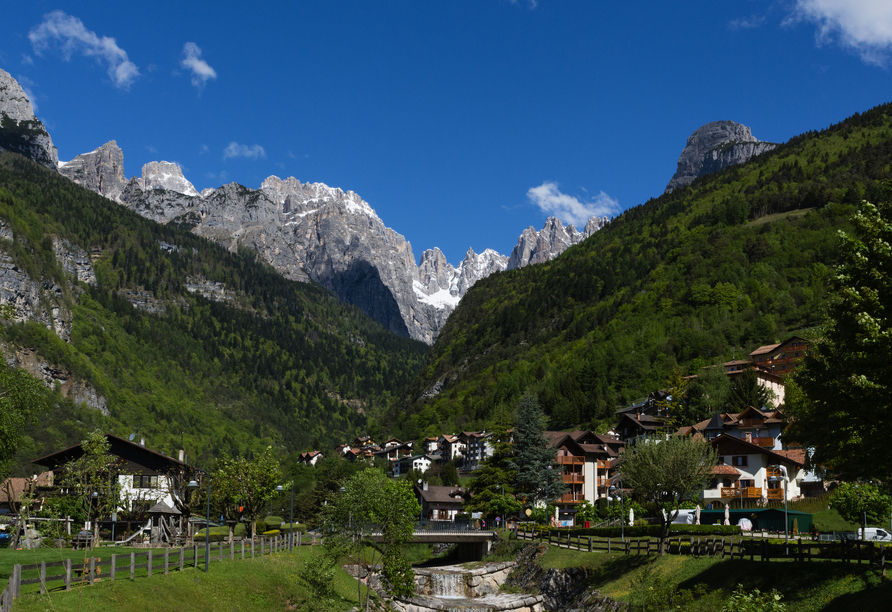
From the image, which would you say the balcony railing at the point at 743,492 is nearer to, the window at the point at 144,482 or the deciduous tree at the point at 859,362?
the deciduous tree at the point at 859,362

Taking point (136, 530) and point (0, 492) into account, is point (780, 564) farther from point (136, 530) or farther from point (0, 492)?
point (0, 492)

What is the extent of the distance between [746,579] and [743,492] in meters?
38.5

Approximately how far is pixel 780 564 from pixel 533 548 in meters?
33.5

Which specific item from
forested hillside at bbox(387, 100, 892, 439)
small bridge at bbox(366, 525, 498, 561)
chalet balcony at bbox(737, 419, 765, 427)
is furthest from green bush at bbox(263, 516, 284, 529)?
chalet balcony at bbox(737, 419, 765, 427)

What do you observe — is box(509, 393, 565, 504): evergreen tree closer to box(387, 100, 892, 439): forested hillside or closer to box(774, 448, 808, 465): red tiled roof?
box(774, 448, 808, 465): red tiled roof

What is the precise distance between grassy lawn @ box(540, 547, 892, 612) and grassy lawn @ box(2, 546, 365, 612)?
19.2m

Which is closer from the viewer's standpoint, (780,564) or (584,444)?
(780,564)

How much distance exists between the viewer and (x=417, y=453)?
173 meters

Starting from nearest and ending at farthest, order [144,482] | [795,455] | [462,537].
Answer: [144,482], [462,537], [795,455]

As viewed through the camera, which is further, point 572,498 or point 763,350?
point 763,350

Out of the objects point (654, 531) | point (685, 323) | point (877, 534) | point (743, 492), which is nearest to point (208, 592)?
Answer: point (654, 531)

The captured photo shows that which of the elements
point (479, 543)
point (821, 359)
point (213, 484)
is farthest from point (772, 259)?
point (821, 359)

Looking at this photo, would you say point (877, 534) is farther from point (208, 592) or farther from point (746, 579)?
point (208, 592)

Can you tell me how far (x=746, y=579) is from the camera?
39250 mm
